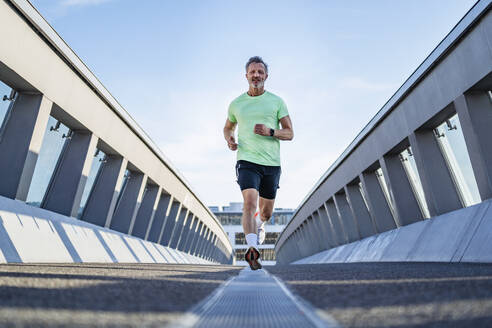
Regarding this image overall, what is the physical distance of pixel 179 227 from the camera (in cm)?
3011

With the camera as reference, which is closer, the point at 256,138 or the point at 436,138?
the point at 256,138

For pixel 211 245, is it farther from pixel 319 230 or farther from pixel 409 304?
pixel 409 304

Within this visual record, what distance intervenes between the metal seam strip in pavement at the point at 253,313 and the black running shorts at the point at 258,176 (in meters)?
4.25

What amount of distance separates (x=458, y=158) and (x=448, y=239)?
3224 millimetres

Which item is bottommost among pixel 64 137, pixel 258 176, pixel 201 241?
pixel 258 176

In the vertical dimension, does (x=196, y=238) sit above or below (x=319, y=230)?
above

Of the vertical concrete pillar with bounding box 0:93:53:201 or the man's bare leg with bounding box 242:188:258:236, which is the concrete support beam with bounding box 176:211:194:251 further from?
the man's bare leg with bounding box 242:188:258:236

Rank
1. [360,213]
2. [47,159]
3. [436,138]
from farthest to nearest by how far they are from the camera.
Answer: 1. [360,213]
2. [47,159]
3. [436,138]

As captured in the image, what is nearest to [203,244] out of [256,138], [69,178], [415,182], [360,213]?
[360,213]

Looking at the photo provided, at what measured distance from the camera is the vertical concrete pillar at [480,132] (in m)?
8.09

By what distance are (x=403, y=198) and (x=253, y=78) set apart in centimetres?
755

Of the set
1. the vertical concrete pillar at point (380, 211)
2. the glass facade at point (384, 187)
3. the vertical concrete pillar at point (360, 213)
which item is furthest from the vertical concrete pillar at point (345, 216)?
the glass facade at point (384, 187)

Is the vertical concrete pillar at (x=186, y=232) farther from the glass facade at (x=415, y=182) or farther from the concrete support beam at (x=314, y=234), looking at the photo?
the glass facade at (x=415, y=182)

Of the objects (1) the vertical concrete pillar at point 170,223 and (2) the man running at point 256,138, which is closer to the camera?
(2) the man running at point 256,138
